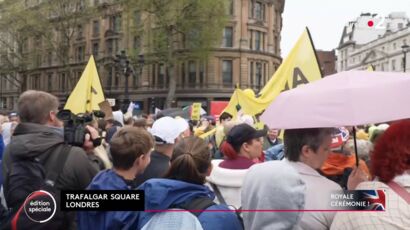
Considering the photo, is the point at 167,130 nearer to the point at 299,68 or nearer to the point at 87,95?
the point at 299,68

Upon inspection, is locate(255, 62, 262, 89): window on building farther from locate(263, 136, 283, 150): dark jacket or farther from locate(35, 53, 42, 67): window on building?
locate(263, 136, 283, 150): dark jacket

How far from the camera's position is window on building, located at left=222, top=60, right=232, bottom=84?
43.8 m

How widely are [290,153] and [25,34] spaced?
4376cm

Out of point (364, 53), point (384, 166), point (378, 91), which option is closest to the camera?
point (384, 166)

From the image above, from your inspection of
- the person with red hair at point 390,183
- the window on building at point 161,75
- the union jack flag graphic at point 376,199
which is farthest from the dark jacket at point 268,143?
the window on building at point 161,75

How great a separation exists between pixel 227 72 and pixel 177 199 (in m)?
42.2

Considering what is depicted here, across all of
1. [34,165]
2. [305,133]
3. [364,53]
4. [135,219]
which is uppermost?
[364,53]

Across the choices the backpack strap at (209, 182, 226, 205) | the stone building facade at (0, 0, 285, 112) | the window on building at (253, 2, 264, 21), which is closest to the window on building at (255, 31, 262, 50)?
the stone building facade at (0, 0, 285, 112)

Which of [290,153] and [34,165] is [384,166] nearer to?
[290,153]

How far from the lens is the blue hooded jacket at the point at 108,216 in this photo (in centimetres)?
242

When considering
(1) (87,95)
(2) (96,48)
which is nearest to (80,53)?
(2) (96,48)

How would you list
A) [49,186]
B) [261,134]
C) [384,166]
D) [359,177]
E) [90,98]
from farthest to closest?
[90,98] → [261,134] → [49,186] → [359,177] → [384,166]

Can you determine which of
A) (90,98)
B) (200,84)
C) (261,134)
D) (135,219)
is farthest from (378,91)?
(200,84)

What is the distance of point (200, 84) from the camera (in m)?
43.7
